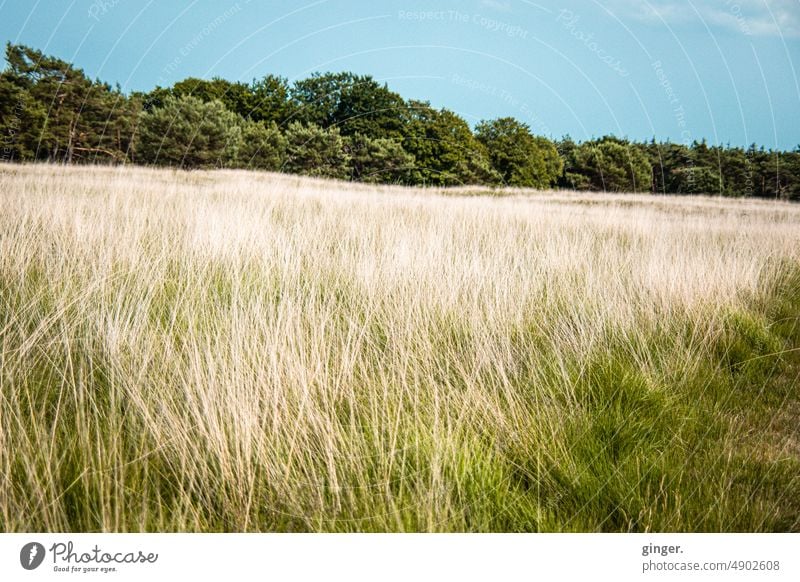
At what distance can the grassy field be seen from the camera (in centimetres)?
120

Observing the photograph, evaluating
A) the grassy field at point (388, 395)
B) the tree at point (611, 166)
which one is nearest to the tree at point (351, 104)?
the grassy field at point (388, 395)

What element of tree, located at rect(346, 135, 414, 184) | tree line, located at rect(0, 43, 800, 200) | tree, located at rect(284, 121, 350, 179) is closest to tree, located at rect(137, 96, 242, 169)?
tree line, located at rect(0, 43, 800, 200)

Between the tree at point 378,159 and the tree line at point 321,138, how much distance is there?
0.12 feet

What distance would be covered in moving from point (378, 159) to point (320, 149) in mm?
1568

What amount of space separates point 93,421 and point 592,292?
255 cm
